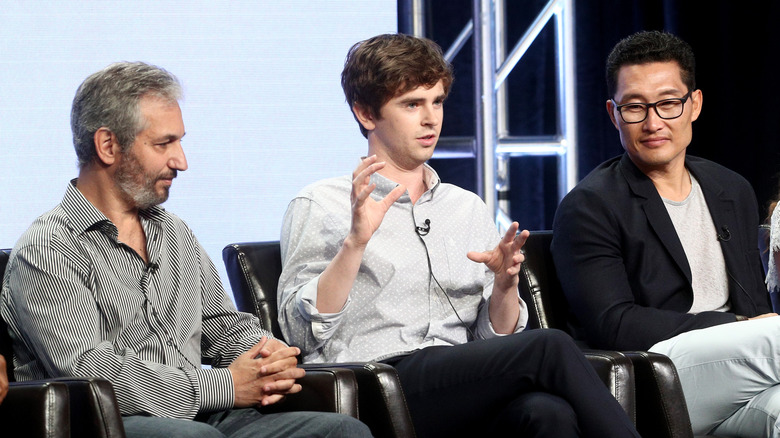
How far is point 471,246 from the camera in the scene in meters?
2.46

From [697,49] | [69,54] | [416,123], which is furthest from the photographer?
[697,49]

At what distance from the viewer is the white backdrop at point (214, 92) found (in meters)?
3.13

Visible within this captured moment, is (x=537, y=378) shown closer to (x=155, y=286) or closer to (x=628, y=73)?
(x=155, y=286)

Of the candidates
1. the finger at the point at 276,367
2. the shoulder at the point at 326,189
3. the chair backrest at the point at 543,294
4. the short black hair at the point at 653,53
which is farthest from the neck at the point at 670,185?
the finger at the point at 276,367

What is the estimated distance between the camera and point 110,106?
2.09 m

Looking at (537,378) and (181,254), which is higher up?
(181,254)

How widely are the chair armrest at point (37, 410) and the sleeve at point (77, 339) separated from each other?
215 millimetres

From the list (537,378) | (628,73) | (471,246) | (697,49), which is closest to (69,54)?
(471,246)

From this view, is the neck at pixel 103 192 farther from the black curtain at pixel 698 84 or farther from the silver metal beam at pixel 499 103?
the black curtain at pixel 698 84

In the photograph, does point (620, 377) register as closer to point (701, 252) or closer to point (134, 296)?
point (701, 252)

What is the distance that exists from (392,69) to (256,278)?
60cm

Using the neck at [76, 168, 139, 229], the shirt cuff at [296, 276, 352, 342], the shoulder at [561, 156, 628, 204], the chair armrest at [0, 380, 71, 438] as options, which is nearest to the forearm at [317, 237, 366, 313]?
the shirt cuff at [296, 276, 352, 342]

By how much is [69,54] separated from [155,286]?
133cm

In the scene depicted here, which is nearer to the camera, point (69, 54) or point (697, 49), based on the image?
point (69, 54)
